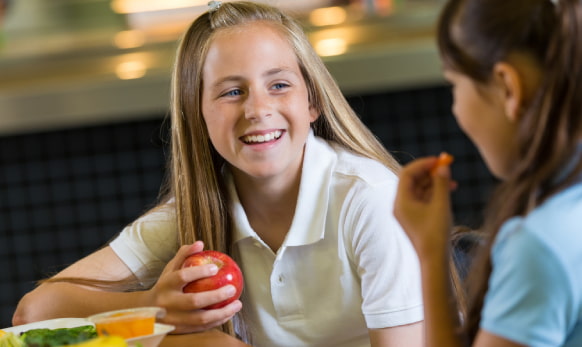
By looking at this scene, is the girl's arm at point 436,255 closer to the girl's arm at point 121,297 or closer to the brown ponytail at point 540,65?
the brown ponytail at point 540,65

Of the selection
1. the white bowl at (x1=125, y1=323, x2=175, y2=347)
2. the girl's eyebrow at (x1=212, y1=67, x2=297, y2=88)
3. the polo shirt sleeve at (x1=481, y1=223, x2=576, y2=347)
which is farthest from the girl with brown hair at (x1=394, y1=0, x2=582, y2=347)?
the girl's eyebrow at (x1=212, y1=67, x2=297, y2=88)

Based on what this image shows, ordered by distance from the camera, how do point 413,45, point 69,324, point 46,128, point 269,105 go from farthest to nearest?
point 46,128 < point 413,45 < point 269,105 < point 69,324

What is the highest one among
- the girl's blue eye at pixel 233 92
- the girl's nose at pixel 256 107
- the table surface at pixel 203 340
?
the girl's blue eye at pixel 233 92

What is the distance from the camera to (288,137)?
1.48m

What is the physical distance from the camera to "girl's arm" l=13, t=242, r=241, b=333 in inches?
48.3

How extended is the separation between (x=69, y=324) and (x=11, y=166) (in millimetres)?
1885

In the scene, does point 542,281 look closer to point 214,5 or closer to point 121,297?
point 121,297

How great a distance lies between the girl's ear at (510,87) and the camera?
86 centimetres

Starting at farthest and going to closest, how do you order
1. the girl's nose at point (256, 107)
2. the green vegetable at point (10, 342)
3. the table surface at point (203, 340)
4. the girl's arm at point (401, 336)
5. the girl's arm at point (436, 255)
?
the girl's nose at point (256, 107)
the girl's arm at point (401, 336)
the table surface at point (203, 340)
the green vegetable at point (10, 342)
the girl's arm at point (436, 255)

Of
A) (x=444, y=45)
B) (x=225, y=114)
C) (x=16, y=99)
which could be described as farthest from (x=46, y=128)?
(x=444, y=45)

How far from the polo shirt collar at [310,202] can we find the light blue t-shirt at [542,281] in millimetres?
630

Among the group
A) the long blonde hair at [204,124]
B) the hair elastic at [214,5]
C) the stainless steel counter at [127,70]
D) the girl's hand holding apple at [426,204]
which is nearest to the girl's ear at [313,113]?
the long blonde hair at [204,124]

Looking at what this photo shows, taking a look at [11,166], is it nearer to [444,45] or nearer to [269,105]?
[269,105]

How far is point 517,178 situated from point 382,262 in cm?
50
